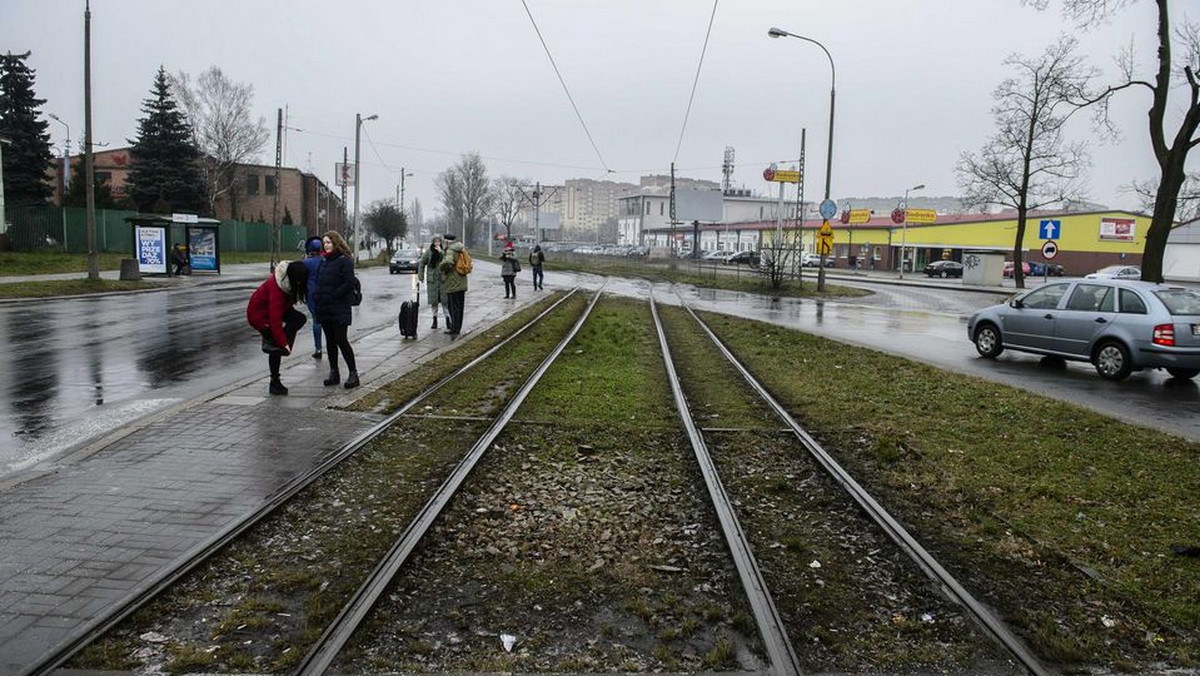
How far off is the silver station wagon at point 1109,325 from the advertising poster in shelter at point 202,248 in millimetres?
31314

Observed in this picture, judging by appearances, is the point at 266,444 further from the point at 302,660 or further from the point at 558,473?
the point at 302,660

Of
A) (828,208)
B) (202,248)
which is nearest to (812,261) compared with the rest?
(828,208)

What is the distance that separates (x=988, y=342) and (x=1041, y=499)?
9.83 metres

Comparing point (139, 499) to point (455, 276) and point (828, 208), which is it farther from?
point (828, 208)

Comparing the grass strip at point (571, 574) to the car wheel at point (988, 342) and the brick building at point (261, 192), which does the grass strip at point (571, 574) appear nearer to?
the car wheel at point (988, 342)

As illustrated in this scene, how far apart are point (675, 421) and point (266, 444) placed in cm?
403

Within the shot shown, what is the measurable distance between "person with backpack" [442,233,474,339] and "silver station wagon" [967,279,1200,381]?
32.5 ft

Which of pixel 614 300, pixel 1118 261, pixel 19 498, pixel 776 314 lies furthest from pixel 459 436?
pixel 1118 261

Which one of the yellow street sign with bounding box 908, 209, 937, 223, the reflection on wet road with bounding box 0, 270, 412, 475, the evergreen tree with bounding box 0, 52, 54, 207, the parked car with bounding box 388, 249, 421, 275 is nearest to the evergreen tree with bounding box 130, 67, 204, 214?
the evergreen tree with bounding box 0, 52, 54, 207

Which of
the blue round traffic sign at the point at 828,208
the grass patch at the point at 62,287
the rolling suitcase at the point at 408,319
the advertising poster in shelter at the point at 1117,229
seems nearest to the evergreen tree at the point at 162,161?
the grass patch at the point at 62,287

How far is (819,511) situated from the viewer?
6031 mm

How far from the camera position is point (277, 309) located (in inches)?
372

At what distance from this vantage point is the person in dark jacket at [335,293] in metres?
10.0

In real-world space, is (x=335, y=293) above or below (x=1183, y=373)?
above
